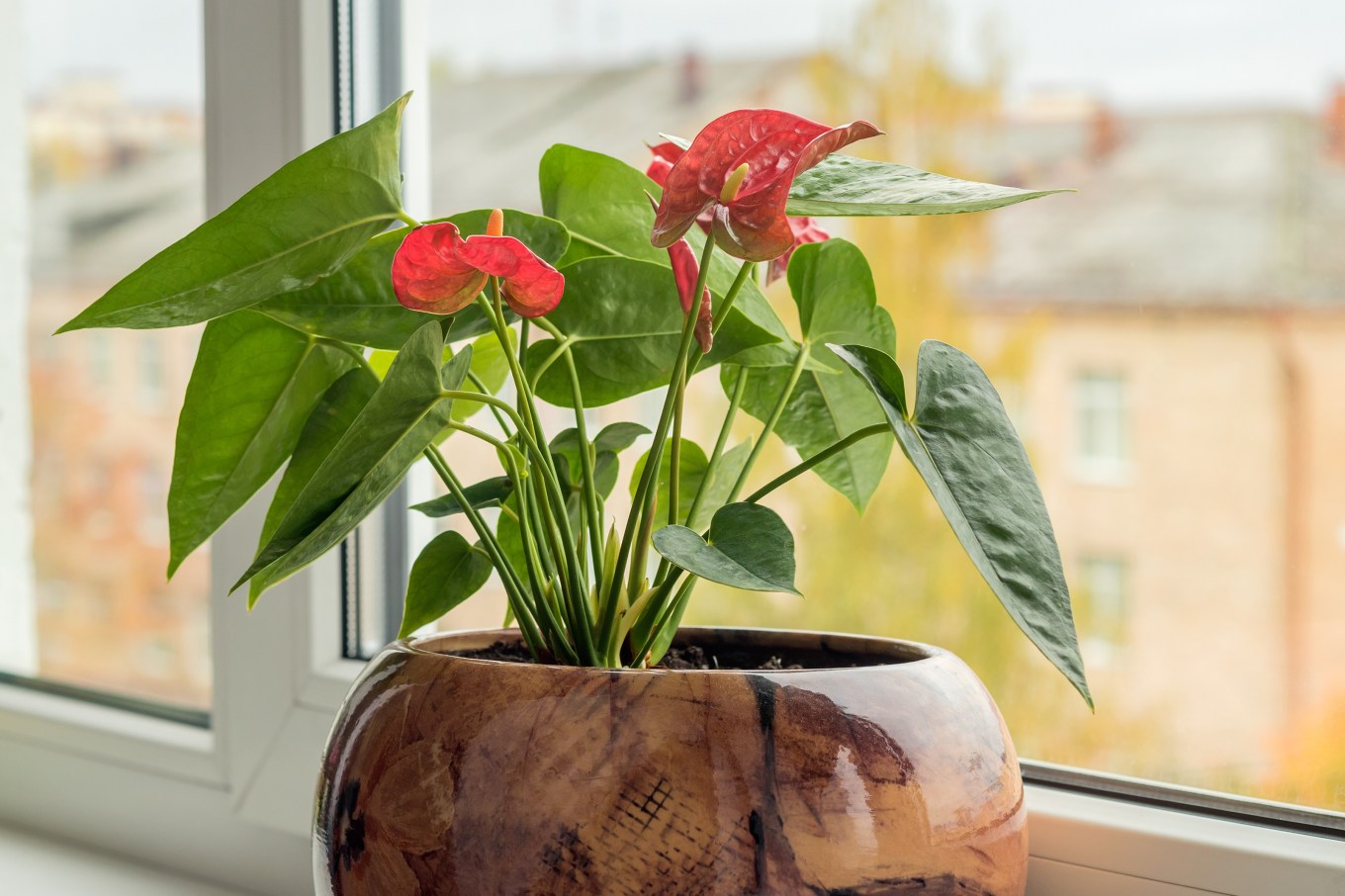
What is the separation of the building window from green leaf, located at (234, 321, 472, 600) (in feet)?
5.28

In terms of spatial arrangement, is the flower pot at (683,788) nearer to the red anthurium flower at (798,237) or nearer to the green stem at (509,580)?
the green stem at (509,580)

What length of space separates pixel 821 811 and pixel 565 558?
0.47ft

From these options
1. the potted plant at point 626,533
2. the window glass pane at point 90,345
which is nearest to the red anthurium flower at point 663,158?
the potted plant at point 626,533

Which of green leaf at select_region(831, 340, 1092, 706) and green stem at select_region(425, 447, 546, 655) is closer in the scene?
green leaf at select_region(831, 340, 1092, 706)

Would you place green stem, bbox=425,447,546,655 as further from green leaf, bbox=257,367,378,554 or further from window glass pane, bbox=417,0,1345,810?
window glass pane, bbox=417,0,1345,810

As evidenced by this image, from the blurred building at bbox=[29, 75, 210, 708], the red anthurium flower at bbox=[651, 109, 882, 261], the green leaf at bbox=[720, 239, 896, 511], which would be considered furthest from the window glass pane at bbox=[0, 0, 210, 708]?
the red anthurium flower at bbox=[651, 109, 882, 261]

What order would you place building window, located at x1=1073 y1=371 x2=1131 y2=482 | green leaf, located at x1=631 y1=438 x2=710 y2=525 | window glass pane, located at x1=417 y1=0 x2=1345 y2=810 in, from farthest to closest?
1. building window, located at x1=1073 y1=371 x2=1131 y2=482
2. window glass pane, located at x1=417 y1=0 x2=1345 y2=810
3. green leaf, located at x1=631 y1=438 x2=710 y2=525

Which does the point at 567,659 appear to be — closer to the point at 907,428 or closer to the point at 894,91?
the point at 907,428

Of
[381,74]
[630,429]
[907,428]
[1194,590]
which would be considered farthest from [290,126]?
[1194,590]

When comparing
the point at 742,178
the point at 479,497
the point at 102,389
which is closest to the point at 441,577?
the point at 479,497

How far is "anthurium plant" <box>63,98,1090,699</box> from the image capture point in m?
0.36

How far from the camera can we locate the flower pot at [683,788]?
34cm

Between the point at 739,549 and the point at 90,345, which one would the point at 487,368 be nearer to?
the point at 739,549

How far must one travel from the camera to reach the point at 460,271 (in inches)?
14.9
